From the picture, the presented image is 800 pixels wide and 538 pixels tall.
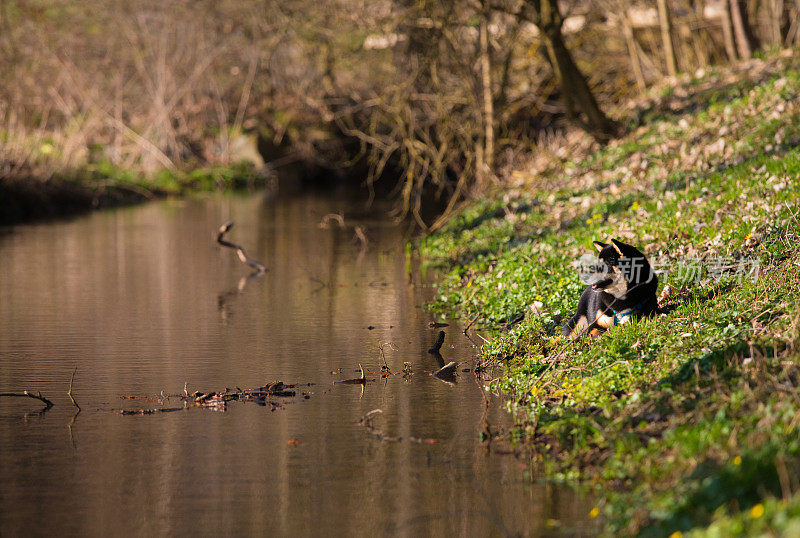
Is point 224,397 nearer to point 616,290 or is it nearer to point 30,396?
point 30,396

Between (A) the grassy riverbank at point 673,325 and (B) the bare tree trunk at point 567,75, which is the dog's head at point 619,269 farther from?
(B) the bare tree trunk at point 567,75

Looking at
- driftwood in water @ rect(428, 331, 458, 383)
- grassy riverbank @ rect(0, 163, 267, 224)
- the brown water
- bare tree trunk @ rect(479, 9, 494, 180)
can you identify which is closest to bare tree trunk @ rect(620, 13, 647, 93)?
bare tree trunk @ rect(479, 9, 494, 180)

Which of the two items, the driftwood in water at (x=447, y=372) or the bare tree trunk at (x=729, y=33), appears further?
the bare tree trunk at (x=729, y=33)

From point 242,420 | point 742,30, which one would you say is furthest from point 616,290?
point 742,30

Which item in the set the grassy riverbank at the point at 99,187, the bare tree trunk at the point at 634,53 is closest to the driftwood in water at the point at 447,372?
the bare tree trunk at the point at 634,53

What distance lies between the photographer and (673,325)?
8562 mm

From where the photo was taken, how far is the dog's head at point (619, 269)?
874cm

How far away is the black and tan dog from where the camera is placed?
880 cm

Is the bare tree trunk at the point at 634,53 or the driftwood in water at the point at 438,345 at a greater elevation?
the bare tree trunk at the point at 634,53

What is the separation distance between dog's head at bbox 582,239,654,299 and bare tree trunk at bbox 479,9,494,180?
1245cm

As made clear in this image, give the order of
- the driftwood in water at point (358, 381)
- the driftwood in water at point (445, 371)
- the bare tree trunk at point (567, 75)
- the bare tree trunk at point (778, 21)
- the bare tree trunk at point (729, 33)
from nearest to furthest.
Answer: the driftwood in water at point (358, 381) < the driftwood in water at point (445, 371) < the bare tree trunk at point (567, 75) < the bare tree trunk at point (729, 33) < the bare tree trunk at point (778, 21)

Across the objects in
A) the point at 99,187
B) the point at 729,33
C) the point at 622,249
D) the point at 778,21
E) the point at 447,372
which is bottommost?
the point at 447,372

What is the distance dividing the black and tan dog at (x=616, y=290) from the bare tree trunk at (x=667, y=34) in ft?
52.9

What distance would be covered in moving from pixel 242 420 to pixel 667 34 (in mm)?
18820
